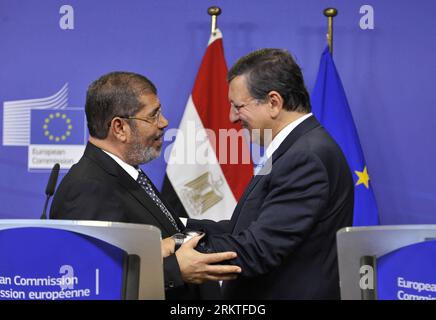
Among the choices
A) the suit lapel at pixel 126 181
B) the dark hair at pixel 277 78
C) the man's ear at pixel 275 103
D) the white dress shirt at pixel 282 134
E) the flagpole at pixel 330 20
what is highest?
the flagpole at pixel 330 20

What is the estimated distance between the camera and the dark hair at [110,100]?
7.13 feet

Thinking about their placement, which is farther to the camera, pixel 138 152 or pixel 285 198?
pixel 138 152

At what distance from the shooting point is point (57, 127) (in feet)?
12.7

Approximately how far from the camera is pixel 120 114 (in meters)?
2.19

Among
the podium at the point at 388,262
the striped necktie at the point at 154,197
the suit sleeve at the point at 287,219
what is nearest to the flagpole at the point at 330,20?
the striped necktie at the point at 154,197

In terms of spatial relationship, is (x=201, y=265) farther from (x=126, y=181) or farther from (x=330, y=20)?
(x=330, y=20)

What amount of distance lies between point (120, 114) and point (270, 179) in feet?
1.96

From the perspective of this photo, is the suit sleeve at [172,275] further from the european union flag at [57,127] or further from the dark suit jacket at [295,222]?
the european union flag at [57,127]

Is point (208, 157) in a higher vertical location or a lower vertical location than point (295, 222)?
higher

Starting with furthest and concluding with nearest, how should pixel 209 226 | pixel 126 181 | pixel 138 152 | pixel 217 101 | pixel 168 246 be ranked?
pixel 217 101 < pixel 209 226 < pixel 138 152 < pixel 126 181 < pixel 168 246

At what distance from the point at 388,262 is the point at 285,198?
0.57m

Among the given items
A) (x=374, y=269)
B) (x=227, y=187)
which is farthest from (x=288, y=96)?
(x=227, y=187)

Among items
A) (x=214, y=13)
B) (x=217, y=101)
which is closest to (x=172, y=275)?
(x=217, y=101)

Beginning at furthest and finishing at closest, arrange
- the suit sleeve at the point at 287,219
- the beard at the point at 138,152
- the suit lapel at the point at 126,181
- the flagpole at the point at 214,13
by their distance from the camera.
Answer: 1. the flagpole at the point at 214,13
2. the beard at the point at 138,152
3. the suit lapel at the point at 126,181
4. the suit sleeve at the point at 287,219
